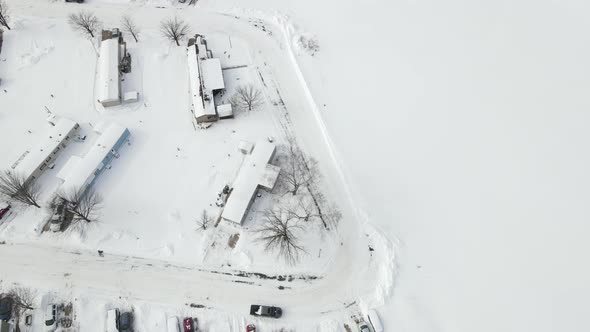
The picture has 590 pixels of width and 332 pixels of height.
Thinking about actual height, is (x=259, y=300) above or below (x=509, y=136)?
below

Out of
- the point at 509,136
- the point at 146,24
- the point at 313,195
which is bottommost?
the point at 313,195

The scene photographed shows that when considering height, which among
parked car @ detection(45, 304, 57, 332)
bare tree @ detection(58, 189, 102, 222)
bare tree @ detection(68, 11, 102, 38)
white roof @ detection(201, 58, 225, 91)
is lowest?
parked car @ detection(45, 304, 57, 332)

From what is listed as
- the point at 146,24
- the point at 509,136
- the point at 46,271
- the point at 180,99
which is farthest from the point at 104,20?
the point at 509,136

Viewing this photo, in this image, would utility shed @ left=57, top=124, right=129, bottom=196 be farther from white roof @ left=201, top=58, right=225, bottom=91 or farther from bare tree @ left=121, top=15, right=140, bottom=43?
bare tree @ left=121, top=15, right=140, bottom=43

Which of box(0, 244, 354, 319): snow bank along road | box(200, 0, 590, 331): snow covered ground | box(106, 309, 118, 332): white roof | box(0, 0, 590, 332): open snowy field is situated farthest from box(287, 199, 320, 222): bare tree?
box(106, 309, 118, 332): white roof

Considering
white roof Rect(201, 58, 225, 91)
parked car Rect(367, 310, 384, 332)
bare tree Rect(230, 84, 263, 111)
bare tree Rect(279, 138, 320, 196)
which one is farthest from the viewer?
white roof Rect(201, 58, 225, 91)

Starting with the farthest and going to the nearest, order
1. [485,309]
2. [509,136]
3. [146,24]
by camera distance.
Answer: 1. [146,24]
2. [509,136]
3. [485,309]

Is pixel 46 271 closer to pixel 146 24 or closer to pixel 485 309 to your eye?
pixel 146 24
